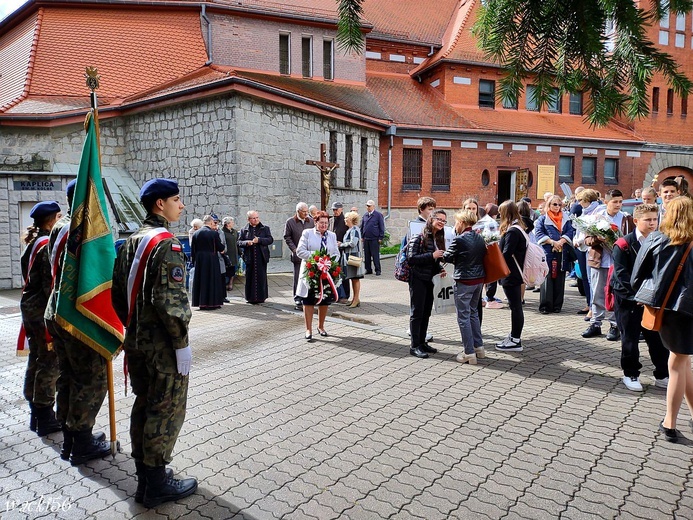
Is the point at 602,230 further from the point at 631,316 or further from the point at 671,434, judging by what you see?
the point at 671,434

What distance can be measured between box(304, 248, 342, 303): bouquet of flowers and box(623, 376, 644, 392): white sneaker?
402 cm

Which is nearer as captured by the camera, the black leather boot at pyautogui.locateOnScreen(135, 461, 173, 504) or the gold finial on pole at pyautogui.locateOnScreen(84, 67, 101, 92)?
the black leather boot at pyautogui.locateOnScreen(135, 461, 173, 504)

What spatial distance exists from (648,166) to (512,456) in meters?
29.3

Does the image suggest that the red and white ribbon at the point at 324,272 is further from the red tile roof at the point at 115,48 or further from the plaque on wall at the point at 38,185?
the red tile roof at the point at 115,48

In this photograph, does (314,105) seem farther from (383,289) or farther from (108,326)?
(108,326)

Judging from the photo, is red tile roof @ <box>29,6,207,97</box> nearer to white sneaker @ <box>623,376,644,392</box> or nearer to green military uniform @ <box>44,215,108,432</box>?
green military uniform @ <box>44,215,108,432</box>

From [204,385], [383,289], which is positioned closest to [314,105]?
[383,289]

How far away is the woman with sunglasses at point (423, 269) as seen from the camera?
22.8ft

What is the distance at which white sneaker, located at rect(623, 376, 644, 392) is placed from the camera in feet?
18.6

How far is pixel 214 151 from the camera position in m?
16.4

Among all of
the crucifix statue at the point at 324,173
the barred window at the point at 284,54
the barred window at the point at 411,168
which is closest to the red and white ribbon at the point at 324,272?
the crucifix statue at the point at 324,173

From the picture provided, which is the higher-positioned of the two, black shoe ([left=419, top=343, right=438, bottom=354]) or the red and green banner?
the red and green banner

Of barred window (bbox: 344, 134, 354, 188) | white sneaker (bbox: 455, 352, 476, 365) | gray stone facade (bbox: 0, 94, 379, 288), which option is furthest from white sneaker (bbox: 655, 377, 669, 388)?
barred window (bbox: 344, 134, 354, 188)

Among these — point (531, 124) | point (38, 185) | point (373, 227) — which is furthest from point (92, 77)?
point (531, 124)
